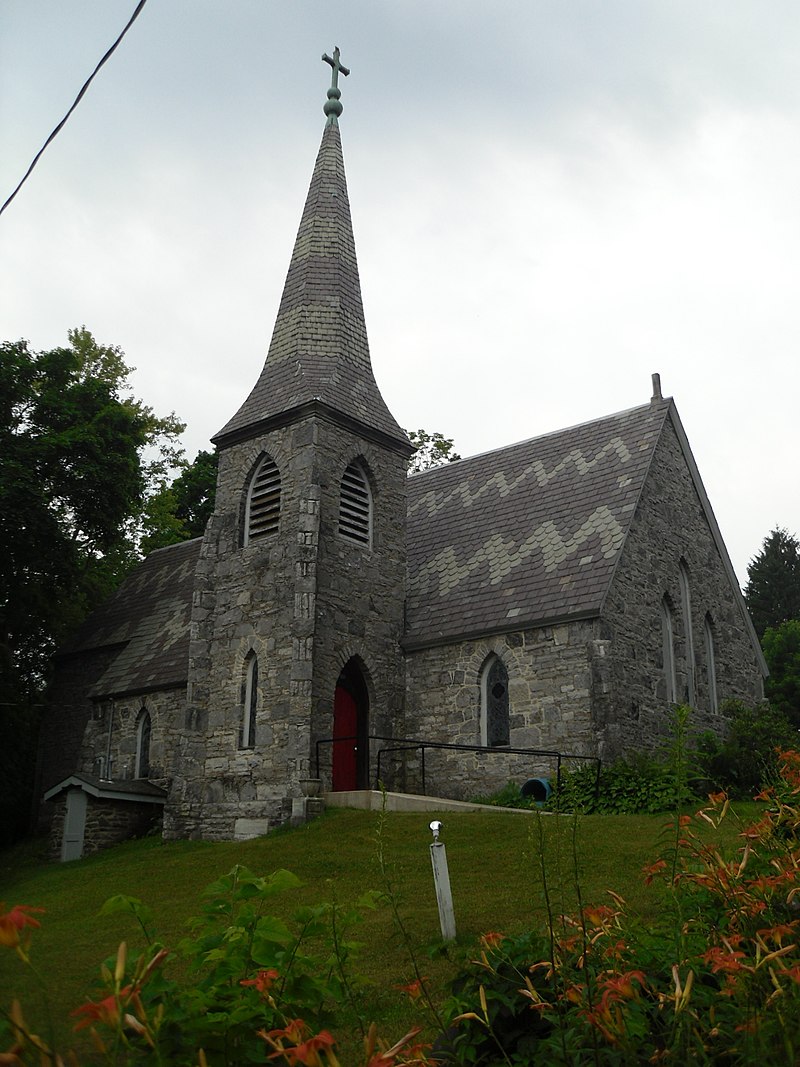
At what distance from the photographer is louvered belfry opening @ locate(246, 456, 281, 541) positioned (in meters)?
21.0

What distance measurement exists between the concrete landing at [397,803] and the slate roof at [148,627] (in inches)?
265

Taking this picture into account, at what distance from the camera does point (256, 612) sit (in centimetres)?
2023

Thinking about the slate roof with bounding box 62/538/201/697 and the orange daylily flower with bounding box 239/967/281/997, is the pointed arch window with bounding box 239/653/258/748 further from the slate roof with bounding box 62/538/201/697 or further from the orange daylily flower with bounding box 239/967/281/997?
the orange daylily flower with bounding box 239/967/281/997

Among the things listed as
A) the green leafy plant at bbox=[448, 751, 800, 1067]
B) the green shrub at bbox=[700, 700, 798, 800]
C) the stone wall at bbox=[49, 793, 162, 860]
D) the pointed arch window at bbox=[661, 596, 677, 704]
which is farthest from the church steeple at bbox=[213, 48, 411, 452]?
the green leafy plant at bbox=[448, 751, 800, 1067]

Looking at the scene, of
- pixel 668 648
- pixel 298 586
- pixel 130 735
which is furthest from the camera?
pixel 130 735

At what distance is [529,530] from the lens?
22.3m

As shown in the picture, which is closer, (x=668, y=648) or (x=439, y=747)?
(x=439, y=747)

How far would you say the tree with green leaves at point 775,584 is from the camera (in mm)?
47406

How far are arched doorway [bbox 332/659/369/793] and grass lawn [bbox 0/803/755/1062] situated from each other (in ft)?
8.42

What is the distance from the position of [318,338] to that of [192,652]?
7.40 meters

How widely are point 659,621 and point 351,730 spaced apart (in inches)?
260

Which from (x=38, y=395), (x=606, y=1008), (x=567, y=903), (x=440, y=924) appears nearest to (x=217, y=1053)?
(x=606, y=1008)

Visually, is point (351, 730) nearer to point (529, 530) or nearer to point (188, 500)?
point (529, 530)

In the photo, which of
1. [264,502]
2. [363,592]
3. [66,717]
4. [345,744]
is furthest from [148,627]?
[345,744]
